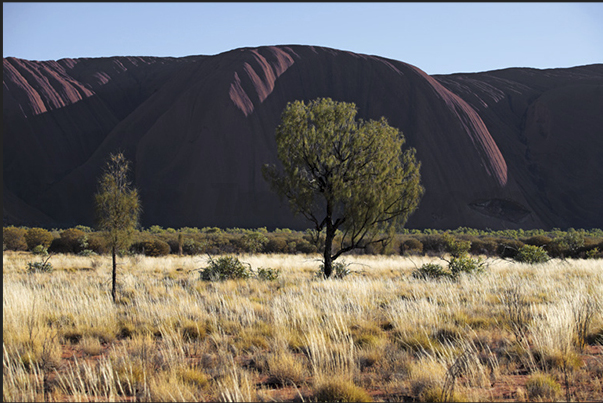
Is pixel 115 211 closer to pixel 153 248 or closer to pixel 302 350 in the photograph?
pixel 302 350

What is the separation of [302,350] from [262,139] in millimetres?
60295

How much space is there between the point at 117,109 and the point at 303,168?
3102 inches

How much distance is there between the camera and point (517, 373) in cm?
Answer: 531

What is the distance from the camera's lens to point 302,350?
6348 mm

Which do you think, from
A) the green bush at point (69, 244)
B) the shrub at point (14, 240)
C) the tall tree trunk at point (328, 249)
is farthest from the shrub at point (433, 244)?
the shrub at point (14, 240)

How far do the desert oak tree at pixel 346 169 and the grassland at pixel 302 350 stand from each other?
4748 mm

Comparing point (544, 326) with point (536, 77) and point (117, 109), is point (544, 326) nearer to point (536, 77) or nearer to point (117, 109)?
point (117, 109)

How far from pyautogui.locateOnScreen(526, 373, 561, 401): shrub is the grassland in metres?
0.01

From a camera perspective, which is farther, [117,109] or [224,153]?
[117,109]

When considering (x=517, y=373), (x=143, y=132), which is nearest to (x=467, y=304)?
(x=517, y=373)

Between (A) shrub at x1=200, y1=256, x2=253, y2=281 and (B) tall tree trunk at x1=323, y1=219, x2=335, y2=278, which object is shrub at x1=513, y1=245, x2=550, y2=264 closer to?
(B) tall tree trunk at x1=323, y1=219, x2=335, y2=278

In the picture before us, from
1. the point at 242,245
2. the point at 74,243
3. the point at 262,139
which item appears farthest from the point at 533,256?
the point at 262,139

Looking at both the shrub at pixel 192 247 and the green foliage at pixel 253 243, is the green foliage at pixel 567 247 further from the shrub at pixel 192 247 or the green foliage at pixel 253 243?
the shrub at pixel 192 247

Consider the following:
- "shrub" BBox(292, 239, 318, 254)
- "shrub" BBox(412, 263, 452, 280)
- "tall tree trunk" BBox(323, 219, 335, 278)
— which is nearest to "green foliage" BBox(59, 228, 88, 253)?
"shrub" BBox(292, 239, 318, 254)
